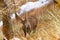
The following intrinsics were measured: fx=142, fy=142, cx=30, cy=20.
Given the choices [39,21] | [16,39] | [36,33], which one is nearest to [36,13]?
[39,21]

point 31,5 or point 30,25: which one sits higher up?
point 31,5

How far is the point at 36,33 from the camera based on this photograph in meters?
1.12

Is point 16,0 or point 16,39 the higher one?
point 16,0

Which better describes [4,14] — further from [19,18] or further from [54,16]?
[54,16]

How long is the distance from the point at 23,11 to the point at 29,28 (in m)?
0.15

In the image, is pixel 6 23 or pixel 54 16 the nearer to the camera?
pixel 6 23

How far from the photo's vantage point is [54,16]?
1225 mm

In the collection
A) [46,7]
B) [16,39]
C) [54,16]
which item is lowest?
[16,39]

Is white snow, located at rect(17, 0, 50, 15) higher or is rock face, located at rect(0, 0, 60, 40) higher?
white snow, located at rect(17, 0, 50, 15)

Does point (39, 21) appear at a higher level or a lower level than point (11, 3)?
lower

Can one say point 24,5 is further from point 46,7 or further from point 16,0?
point 46,7

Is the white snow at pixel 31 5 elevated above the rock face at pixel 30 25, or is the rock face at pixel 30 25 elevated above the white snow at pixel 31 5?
the white snow at pixel 31 5

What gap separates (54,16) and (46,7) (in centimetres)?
11

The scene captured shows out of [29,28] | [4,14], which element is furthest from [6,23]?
[29,28]
